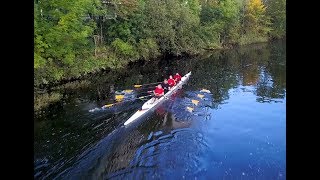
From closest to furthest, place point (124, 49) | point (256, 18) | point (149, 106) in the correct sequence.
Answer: point (149, 106) → point (124, 49) → point (256, 18)

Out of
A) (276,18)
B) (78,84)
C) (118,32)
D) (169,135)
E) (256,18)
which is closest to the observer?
(169,135)

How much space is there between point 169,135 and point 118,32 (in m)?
23.5

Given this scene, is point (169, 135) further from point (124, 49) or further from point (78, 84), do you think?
point (124, 49)

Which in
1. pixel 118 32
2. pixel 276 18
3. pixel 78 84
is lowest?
pixel 78 84

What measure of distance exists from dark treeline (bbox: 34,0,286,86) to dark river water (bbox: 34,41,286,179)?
3.54m

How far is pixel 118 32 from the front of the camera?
37781 mm

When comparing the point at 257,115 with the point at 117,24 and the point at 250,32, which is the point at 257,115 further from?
the point at 250,32

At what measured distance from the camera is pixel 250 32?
6881 cm

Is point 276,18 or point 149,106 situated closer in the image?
point 149,106

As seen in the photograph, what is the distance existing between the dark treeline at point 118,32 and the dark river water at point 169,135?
354 cm

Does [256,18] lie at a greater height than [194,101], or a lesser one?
greater

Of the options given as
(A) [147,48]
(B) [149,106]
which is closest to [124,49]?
(A) [147,48]

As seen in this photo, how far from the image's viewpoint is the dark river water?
1318 cm

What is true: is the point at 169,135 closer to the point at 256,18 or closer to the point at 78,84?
the point at 78,84
